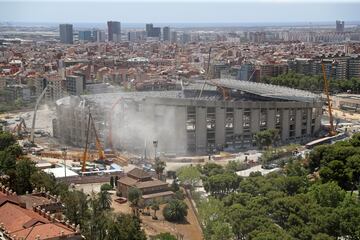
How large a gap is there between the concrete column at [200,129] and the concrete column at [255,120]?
7.08 feet

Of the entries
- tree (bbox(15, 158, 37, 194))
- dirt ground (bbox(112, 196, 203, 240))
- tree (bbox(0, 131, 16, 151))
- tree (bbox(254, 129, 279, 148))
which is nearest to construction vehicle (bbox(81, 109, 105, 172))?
tree (bbox(0, 131, 16, 151))

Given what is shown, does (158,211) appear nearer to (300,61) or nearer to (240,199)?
(240,199)

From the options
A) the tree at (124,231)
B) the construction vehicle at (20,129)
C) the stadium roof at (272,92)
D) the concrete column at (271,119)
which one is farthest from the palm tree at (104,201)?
the stadium roof at (272,92)

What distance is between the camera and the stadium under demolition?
23.7 metres

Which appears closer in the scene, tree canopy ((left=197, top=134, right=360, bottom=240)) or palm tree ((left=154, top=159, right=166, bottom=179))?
tree canopy ((left=197, top=134, right=360, bottom=240))

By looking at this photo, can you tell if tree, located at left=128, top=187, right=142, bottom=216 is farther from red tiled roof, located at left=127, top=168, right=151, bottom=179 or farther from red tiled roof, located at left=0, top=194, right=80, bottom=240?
red tiled roof, located at left=0, top=194, right=80, bottom=240

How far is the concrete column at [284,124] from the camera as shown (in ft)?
82.7

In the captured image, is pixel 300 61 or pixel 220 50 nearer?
pixel 300 61

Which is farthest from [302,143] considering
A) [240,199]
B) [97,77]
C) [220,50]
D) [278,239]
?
[220,50]

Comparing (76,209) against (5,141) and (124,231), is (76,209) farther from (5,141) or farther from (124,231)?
(5,141)

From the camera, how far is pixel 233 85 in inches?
1215

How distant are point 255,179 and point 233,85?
1516 cm

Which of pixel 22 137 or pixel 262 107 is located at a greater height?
pixel 262 107

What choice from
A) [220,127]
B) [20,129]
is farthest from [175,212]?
[20,129]
